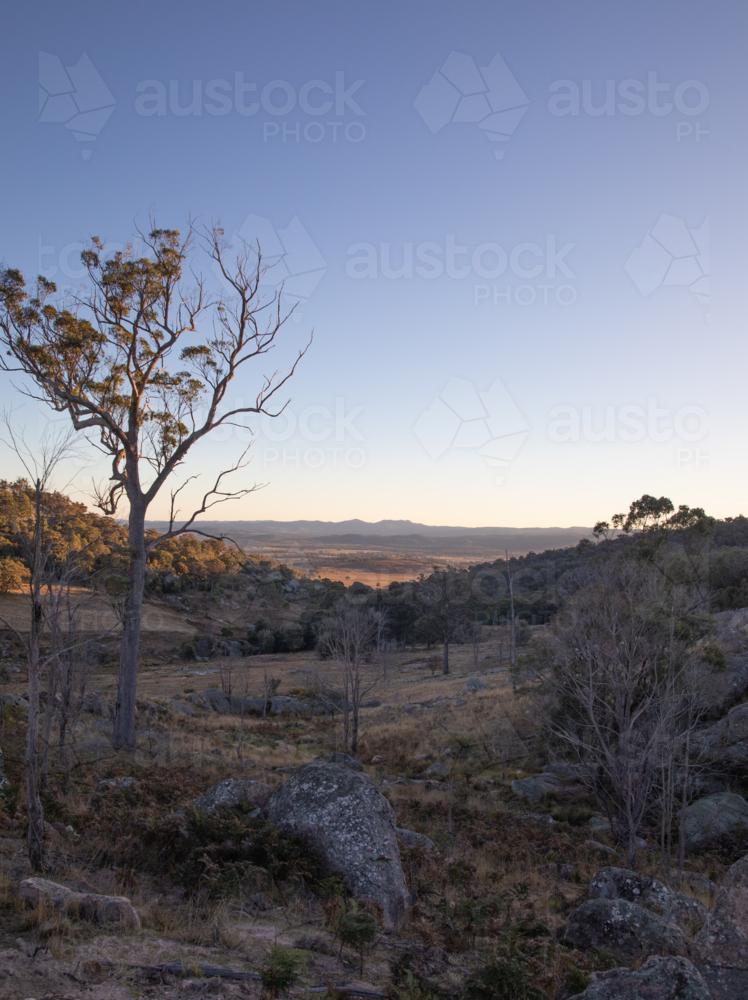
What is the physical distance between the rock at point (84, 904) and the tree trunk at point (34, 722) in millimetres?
983

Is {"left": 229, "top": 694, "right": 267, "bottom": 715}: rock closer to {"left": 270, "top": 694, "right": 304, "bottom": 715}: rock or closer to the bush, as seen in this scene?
{"left": 270, "top": 694, "right": 304, "bottom": 715}: rock

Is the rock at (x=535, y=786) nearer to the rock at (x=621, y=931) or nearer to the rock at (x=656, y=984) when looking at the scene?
the rock at (x=621, y=931)

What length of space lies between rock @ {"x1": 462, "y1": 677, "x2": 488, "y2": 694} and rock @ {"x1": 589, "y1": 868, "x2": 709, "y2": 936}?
26767 mm

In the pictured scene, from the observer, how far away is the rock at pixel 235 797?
8742 millimetres

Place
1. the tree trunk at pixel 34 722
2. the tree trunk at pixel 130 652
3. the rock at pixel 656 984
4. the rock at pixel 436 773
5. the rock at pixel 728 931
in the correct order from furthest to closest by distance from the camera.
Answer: the rock at pixel 436 773 → the tree trunk at pixel 130 652 → the tree trunk at pixel 34 722 → the rock at pixel 728 931 → the rock at pixel 656 984

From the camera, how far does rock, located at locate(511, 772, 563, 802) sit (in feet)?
58.5

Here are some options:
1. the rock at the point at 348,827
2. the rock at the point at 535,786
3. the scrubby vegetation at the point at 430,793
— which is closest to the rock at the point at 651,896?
the scrubby vegetation at the point at 430,793

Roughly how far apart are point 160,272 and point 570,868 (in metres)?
17.6

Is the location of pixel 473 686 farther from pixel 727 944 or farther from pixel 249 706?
pixel 727 944

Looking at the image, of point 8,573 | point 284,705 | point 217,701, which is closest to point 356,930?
point 217,701

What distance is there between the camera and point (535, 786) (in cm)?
1823

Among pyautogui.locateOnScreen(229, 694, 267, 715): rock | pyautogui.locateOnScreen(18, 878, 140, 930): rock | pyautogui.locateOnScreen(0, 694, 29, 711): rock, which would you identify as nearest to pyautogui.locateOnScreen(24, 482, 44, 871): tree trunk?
pyautogui.locateOnScreen(18, 878, 140, 930): rock

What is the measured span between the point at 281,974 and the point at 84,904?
225cm

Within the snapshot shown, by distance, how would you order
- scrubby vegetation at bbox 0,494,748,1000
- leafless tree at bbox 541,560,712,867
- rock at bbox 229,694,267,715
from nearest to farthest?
1. scrubby vegetation at bbox 0,494,748,1000
2. leafless tree at bbox 541,560,712,867
3. rock at bbox 229,694,267,715
